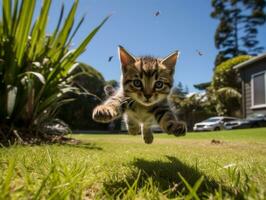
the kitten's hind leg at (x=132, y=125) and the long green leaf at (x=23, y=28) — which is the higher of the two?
the long green leaf at (x=23, y=28)

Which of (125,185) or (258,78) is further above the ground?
(258,78)

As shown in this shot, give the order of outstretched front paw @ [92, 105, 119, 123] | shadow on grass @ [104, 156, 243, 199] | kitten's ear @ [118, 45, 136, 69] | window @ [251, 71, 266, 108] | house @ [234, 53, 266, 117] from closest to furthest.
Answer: shadow on grass @ [104, 156, 243, 199], outstretched front paw @ [92, 105, 119, 123], kitten's ear @ [118, 45, 136, 69], window @ [251, 71, 266, 108], house @ [234, 53, 266, 117]

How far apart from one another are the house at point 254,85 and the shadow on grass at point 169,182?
18147 millimetres

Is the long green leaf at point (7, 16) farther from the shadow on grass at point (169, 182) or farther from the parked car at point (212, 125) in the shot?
the parked car at point (212, 125)

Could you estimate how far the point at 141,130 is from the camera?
501 centimetres

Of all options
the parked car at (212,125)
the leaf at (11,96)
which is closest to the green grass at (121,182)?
the leaf at (11,96)

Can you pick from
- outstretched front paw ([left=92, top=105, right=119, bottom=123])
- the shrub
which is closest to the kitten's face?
outstretched front paw ([left=92, top=105, right=119, bottom=123])

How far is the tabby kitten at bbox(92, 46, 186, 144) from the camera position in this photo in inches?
150

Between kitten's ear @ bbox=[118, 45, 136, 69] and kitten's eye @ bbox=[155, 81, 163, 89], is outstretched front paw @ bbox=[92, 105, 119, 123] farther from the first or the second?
kitten's ear @ bbox=[118, 45, 136, 69]

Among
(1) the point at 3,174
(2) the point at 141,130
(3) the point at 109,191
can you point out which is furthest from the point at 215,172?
(2) the point at 141,130

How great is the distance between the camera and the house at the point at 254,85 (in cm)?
2017

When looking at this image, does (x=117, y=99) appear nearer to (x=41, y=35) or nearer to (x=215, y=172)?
(x=215, y=172)

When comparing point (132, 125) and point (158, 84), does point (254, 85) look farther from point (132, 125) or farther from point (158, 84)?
point (158, 84)

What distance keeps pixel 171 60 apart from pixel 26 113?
107 inches
